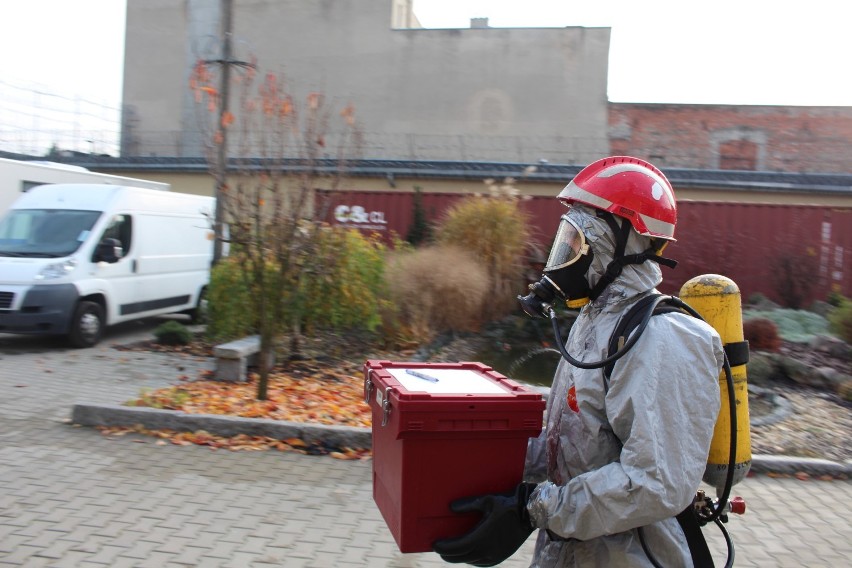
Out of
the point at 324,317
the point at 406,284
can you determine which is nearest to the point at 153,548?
the point at 324,317

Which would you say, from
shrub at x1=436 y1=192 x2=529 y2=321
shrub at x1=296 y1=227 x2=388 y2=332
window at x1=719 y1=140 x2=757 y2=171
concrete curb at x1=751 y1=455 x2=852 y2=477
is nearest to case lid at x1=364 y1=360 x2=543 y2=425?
concrete curb at x1=751 y1=455 x2=852 y2=477

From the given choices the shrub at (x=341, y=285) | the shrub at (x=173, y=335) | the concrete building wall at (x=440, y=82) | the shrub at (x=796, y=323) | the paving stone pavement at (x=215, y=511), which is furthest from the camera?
the concrete building wall at (x=440, y=82)

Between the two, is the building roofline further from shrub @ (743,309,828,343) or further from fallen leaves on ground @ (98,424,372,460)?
fallen leaves on ground @ (98,424,372,460)

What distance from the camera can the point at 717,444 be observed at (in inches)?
85.2

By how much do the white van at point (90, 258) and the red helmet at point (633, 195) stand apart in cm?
791

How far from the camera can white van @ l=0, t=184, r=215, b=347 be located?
33.6ft

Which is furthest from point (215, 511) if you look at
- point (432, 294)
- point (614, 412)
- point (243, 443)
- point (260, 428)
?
point (432, 294)

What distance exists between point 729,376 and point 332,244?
307 inches

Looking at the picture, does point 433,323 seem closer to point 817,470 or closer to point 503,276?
point 503,276

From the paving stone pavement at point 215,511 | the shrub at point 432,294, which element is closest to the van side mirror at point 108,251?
the shrub at point 432,294

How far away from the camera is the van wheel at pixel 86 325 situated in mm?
10602

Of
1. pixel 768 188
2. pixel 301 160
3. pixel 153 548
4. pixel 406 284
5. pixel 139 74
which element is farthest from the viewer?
pixel 139 74

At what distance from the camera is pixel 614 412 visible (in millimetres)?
1969

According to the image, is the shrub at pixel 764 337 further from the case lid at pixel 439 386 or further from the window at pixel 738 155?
the window at pixel 738 155
